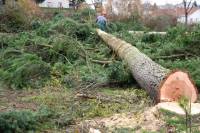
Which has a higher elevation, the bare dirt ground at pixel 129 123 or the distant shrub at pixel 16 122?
the distant shrub at pixel 16 122

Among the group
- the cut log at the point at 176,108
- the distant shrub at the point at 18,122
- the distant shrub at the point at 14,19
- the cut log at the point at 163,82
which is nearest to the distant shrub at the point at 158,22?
the distant shrub at the point at 14,19

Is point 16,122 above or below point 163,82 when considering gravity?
below

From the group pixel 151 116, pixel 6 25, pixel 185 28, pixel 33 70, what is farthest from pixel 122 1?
pixel 151 116

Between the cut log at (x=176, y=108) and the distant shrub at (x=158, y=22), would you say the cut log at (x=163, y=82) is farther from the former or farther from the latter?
the distant shrub at (x=158, y=22)

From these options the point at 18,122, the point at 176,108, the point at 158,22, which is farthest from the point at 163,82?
the point at 158,22

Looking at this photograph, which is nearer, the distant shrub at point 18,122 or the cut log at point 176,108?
the distant shrub at point 18,122

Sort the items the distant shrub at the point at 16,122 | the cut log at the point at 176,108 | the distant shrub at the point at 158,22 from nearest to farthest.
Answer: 1. the distant shrub at the point at 16,122
2. the cut log at the point at 176,108
3. the distant shrub at the point at 158,22

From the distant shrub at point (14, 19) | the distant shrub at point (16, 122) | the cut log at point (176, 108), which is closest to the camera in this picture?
the distant shrub at point (16, 122)

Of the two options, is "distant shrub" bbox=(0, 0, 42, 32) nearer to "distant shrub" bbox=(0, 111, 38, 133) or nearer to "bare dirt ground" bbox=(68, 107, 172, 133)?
"bare dirt ground" bbox=(68, 107, 172, 133)

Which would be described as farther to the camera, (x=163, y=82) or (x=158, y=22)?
(x=158, y=22)

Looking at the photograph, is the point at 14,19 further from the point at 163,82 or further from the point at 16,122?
the point at 16,122

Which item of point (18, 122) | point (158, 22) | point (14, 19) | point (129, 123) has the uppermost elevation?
point (14, 19)

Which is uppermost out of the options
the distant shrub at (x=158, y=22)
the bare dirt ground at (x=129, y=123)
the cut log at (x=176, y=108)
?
the distant shrub at (x=158, y=22)

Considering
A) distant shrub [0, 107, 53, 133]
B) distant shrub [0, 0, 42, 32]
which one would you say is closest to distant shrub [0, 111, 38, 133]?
distant shrub [0, 107, 53, 133]
